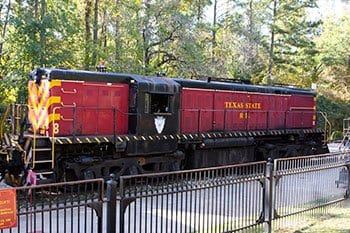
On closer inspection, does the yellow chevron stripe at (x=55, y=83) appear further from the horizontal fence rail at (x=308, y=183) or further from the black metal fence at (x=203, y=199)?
the horizontal fence rail at (x=308, y=183)

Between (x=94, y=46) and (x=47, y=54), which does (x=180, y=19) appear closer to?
(x=94, y=46)

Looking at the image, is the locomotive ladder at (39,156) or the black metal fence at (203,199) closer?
the black metal fence at (203,199)

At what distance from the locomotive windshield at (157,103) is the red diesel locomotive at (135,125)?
0.03 meters

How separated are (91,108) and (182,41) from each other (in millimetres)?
14755

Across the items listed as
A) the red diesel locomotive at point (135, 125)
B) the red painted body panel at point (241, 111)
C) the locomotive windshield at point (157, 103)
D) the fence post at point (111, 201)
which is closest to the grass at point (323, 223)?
the fence post at point (111, 201)

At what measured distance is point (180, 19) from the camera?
2628cm

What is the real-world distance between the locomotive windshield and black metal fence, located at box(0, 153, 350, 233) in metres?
5.37

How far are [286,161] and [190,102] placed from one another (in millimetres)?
7329

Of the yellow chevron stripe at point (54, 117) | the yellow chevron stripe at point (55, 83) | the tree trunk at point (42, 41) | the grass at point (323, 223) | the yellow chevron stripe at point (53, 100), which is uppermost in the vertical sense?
the tree trunk at point (42, 41)

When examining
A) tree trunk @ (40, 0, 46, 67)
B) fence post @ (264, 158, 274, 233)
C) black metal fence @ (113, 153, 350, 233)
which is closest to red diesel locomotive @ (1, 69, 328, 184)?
black metal fence @ (113, 153, 350, 233)

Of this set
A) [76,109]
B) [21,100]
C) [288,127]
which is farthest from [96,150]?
[288,127]

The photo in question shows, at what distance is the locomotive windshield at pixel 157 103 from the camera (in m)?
13.8

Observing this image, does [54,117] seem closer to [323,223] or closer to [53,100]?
[53,100]

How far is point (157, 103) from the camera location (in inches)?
564
